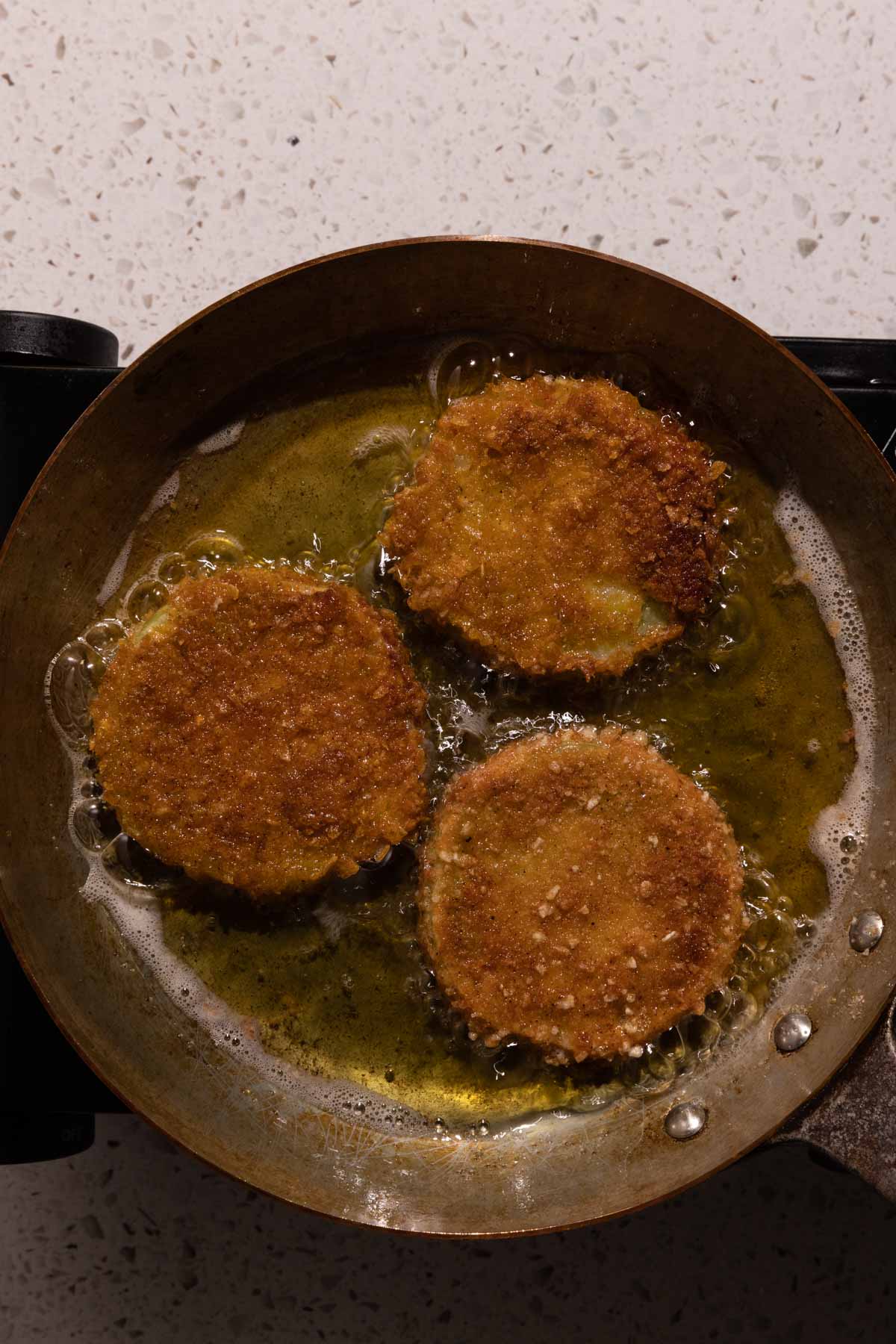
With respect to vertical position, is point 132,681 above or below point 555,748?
below

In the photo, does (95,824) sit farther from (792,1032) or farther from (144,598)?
(792,1032)

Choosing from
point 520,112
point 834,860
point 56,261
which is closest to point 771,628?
point 834,860

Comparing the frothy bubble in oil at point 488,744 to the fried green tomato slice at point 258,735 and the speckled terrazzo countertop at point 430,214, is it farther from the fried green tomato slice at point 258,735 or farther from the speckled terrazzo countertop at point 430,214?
the speckled terrazzo countertop at point 430,214

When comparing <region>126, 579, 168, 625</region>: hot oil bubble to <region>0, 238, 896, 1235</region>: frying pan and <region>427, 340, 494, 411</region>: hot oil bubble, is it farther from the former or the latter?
<region>427, 340, 494, 411</region>: hot oil bubble

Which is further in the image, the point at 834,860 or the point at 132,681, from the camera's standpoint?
the point at 834,860

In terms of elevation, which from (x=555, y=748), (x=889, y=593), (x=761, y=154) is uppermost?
(x=761, y=154)

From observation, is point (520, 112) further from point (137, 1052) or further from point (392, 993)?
point (137, 1052)

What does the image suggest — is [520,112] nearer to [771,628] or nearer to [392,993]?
[771,628]

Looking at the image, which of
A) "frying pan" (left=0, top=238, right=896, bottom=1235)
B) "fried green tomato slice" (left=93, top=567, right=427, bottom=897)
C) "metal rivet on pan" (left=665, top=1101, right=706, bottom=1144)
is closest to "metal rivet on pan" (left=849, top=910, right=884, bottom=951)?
"frying pan" (left=0, top=238, right=896, bottom=1235)
